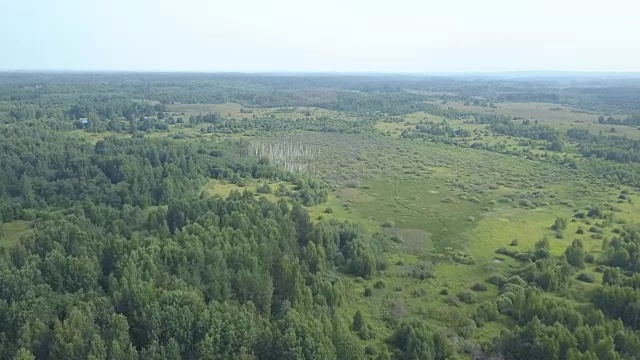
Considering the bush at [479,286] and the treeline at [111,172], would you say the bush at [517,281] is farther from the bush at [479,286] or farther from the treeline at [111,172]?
the treeline at [111,172]

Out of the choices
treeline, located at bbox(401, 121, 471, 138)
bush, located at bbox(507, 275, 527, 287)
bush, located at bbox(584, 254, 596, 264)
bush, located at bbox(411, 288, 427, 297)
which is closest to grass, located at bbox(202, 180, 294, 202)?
bush, located at bbox(411, 288, 427, 297)

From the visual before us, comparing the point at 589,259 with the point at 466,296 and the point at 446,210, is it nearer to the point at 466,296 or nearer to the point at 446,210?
the point at 466,296

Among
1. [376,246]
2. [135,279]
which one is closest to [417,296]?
[376,246]

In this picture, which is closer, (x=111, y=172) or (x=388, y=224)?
(x=388, y=224)

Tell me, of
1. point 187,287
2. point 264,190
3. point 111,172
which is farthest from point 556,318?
point 111,172

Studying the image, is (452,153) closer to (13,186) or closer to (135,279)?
(13,186)

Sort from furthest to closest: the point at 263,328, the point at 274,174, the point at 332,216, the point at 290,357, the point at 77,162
Result: the point at 274,174, the point at 77,162, the point at 332,216, the point at 263,328, the point at 290,357
